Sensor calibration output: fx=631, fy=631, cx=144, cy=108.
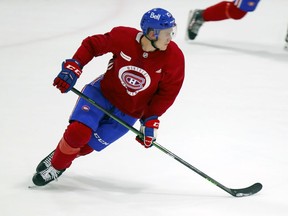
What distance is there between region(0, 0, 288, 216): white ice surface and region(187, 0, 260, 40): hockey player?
17 cm

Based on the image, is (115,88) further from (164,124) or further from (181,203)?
(164,124)

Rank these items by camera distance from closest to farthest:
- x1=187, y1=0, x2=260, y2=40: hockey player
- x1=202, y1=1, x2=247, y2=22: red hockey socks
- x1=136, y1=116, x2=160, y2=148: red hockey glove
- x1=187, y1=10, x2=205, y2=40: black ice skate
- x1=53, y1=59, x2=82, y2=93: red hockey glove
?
x1=53, y1=59, x2=82, y2=93: red hockey glove → x1=136, y1=116, x2=160, y2=148: red hockey glove → x1=187, y1=0, x2=260, y2=40: hockey player → x1=202, y1=1, x2=247, y2=22: red hockey socks → x1=187, y1=10, x2=205, y2=40: black ice skate

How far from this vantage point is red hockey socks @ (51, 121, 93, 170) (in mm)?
2629

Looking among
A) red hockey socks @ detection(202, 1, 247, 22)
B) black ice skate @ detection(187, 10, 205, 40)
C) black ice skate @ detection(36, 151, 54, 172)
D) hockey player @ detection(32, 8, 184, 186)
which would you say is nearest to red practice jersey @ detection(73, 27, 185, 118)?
hockey player @ detection(32, 8, 184, 186)

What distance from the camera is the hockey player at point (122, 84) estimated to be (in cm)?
264

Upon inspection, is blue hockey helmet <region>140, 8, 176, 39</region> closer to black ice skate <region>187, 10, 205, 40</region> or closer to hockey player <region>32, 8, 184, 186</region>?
hockey player <region>32, 8, 184, 186</region>

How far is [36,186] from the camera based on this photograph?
2773mm

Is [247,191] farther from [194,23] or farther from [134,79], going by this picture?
[194,23]

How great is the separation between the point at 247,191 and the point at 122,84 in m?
0.74

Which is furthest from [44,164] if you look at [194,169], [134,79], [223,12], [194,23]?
[194,23]

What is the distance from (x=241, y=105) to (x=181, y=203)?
4.85 ft

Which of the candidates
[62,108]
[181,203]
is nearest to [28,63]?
[62,108]

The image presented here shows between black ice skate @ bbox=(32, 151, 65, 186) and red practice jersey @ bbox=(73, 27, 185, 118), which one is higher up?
red practice jersey @ bbox=(73, 27, 185, 118)

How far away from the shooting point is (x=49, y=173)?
274 centimetres
